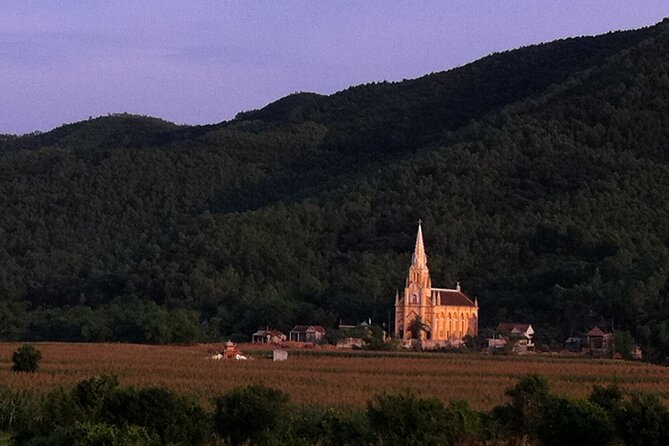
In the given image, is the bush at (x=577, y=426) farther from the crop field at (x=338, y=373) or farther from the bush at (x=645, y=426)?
the crop field at (x=338, y=373)

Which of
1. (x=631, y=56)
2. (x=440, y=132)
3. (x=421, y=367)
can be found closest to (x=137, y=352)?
(x=421, y=367)

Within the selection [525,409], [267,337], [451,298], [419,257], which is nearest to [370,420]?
[525,409]

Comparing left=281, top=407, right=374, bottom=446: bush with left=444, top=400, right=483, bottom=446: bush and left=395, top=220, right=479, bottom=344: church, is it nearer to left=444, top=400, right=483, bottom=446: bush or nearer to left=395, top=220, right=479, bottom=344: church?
left=444, top=400, right=483, bottom=446: bush

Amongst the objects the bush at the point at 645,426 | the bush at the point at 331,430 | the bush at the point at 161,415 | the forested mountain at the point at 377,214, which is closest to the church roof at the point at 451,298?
the forested mountain at the point at 377,214

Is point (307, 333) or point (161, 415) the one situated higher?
point (307, 333)

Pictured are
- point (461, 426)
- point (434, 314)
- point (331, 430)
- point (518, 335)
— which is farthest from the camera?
point (434, 314)

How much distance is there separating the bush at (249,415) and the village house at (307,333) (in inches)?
2348

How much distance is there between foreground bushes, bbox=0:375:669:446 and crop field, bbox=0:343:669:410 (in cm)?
676

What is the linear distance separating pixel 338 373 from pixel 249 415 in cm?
2181

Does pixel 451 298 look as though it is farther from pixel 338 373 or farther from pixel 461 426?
pixel 461 426

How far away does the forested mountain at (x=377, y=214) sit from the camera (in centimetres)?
9425

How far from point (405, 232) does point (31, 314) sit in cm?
4033

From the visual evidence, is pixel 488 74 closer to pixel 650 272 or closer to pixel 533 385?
pixel 650 272

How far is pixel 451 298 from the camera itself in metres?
97.6
